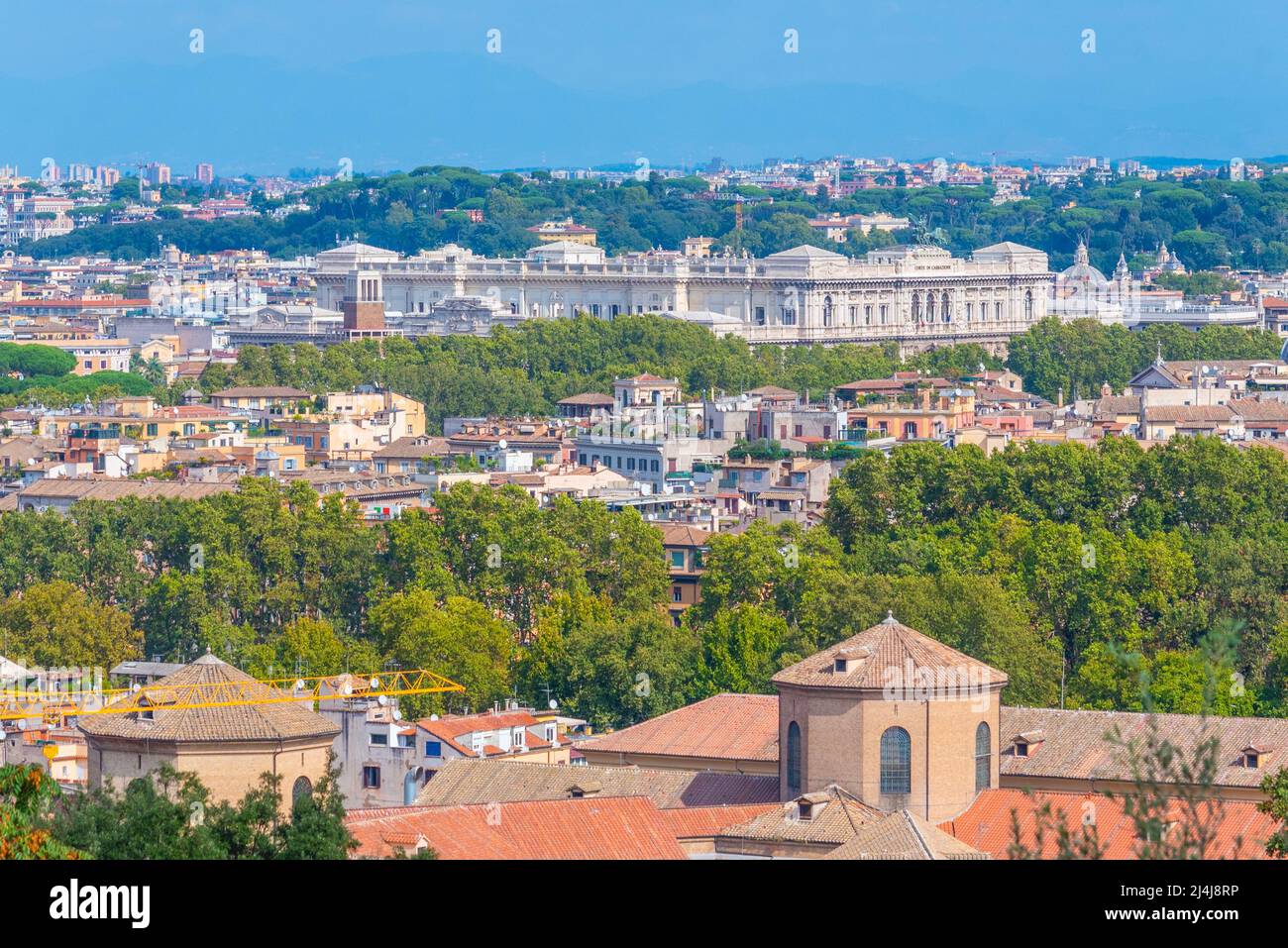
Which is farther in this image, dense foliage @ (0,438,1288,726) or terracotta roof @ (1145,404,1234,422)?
terracotta roof @ (1145,404,1234,422)

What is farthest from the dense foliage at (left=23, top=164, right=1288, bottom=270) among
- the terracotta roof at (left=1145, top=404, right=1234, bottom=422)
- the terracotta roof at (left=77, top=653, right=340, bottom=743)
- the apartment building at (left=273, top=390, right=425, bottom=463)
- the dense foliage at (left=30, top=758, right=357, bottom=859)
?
the dense foliage at (left=30, top=758, right=357, bottom=859)

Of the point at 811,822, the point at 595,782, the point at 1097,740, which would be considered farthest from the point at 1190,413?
the point at 811,822

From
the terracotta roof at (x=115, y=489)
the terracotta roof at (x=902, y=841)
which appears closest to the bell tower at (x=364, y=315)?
the terracotta roof at (x=115, y=489)

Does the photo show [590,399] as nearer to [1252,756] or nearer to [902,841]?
[1252,756]

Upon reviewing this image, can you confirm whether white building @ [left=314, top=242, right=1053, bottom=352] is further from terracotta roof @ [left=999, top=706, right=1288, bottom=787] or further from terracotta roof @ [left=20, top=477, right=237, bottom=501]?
terracotta roof @ [left=999, top=706, right=1288, bottom=787]

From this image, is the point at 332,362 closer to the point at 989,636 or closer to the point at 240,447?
the point at 240,447
